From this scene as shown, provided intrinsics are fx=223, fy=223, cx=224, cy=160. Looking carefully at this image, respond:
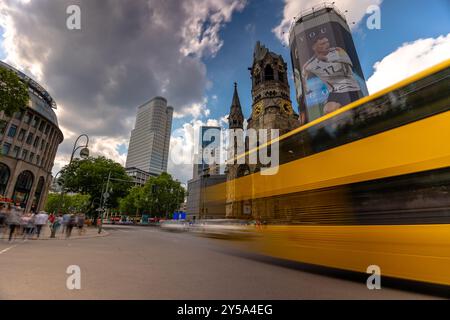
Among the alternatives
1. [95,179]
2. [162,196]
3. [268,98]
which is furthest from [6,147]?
[268,98]

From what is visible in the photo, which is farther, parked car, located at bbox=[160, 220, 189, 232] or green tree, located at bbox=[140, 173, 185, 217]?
green tree, located at bbox=[140, 173, 185, 217]

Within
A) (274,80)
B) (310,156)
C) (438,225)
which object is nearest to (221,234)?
(310,156)

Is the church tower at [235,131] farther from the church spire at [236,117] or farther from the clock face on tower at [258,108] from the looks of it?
the clock face on tower at [258,108]

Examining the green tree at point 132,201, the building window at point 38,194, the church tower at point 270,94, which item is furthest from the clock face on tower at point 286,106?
the building window at point 38,194

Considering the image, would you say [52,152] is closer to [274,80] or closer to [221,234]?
[274,80]

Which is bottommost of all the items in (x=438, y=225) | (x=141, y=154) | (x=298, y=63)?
(x=438, y=225)

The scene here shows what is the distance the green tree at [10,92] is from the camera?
12.5 meters

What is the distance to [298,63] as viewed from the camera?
1368 inches

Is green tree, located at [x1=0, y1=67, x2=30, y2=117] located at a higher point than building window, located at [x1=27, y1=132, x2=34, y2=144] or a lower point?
lower

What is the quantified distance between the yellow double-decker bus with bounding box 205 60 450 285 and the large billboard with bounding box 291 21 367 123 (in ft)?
84.3

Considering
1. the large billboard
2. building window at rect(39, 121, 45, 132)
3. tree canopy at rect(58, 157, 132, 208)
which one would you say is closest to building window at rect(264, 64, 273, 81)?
the large billboard

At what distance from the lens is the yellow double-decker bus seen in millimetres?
4164

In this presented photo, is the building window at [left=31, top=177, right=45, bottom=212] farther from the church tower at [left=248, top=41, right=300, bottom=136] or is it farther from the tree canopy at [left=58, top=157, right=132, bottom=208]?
the church tower at [left=248, top=41, right=300, bottom=136]
